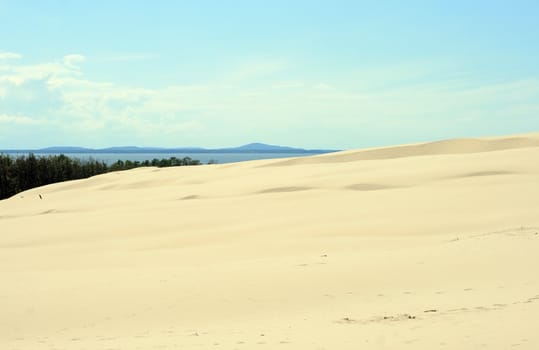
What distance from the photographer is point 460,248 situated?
6066 millimetres

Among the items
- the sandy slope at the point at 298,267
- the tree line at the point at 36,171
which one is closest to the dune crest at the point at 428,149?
the sandy slope at the point at 298,267

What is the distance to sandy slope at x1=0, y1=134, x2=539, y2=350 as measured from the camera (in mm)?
3945

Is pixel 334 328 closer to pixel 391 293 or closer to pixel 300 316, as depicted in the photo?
pixel 300 316

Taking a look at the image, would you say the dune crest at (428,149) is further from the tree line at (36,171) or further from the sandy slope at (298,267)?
the tree line at (36,171)

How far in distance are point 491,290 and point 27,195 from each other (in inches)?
700

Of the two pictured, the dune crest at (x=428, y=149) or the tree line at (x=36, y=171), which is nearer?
the dune crest at (x=428, y=149)

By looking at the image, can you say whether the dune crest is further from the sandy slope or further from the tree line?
the tree line

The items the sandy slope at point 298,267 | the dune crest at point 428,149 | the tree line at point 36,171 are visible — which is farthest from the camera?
the tree line at point 36,171

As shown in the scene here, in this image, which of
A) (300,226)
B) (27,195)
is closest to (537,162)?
(300,226)

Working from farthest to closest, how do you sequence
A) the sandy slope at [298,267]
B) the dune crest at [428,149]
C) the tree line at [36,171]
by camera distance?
the tree line at [36,171]
the dune crest at [428,149]
the sandy slope at [298,267]

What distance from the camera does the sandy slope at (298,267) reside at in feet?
12.9

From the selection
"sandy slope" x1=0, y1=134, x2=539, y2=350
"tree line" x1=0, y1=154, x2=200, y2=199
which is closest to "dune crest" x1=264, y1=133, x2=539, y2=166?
A: "sandy slope" x1=0, y1=134, x2=539, y2=350

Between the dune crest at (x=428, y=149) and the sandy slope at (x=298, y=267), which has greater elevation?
the dune crest at (x=428, y=149)

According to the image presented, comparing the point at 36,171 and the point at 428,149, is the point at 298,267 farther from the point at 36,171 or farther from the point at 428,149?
the point at 36,171
